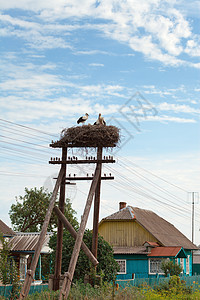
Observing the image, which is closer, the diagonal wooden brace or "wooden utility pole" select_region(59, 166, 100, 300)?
"wooden utility pole" select_region(59, 166, 100, 300)

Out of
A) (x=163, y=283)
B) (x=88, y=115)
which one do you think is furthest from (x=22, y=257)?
(x=88, y=115)

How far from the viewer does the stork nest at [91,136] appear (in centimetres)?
1798

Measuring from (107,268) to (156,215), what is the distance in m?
27.3

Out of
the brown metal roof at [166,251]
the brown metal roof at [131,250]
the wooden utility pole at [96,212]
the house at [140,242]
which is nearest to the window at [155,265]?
the house at [140,242]

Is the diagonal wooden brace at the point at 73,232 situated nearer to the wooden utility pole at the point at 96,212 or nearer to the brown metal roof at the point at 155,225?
the wooden utility pole at the point at 96,212

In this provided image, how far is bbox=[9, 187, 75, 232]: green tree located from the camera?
170 feet

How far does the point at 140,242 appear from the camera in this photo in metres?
38.1

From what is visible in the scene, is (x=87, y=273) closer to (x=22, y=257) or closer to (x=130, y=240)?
(x=22, y=257)

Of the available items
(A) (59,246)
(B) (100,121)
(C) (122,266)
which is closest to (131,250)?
(C) (122,266)

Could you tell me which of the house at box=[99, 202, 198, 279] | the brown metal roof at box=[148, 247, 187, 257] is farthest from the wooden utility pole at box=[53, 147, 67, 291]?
the brown metal roof at box=[148, 247, 187, 257]

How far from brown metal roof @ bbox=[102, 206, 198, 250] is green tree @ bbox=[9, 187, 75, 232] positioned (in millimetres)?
11054

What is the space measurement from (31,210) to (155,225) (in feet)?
50.8

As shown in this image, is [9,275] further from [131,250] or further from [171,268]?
[131,250]

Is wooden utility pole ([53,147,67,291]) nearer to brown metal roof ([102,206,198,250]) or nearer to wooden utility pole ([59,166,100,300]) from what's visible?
wooden utility pole ([59,166,100,300])
